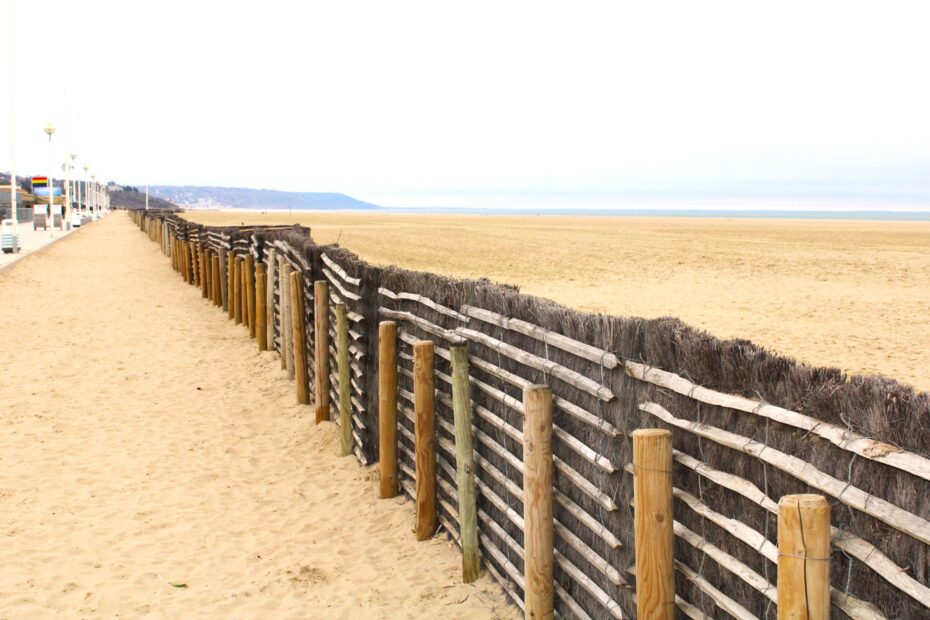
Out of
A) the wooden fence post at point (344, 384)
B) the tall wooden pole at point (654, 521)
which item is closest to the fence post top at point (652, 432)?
the tall wooden pole at point (654, 521)

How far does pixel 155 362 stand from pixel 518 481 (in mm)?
7760

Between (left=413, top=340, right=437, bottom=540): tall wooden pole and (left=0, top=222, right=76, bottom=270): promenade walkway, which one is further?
(left=0, top=222, right=76, bottom=270): promenade walkway

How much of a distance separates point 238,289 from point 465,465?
986cm

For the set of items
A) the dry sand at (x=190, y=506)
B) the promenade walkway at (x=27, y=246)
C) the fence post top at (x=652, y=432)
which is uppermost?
the promenade walkway at (x=27, y=246)

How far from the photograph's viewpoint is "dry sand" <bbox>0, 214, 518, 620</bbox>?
4.73m

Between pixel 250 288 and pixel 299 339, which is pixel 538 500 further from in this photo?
pixel 250 288

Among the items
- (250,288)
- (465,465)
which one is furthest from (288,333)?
(465,465)

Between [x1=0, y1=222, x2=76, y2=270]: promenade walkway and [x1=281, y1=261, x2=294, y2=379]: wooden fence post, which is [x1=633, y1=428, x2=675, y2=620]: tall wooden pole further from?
[x1=0, y1=222, x2=76, y2=270]: promenade walkway

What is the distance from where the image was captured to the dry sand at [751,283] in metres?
12.2

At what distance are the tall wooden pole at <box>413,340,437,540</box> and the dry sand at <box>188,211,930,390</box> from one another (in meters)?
6.49

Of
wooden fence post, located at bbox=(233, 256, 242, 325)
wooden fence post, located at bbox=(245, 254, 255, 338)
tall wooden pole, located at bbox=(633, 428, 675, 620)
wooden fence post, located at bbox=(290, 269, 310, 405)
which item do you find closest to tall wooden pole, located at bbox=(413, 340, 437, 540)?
tall wooden pole, located at bbox=(633, 428, 675, 620)

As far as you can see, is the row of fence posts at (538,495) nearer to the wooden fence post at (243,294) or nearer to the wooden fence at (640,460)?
the wooden fence at (640,460)

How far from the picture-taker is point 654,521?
118 inches

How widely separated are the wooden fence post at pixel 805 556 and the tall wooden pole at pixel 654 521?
0.66 m
